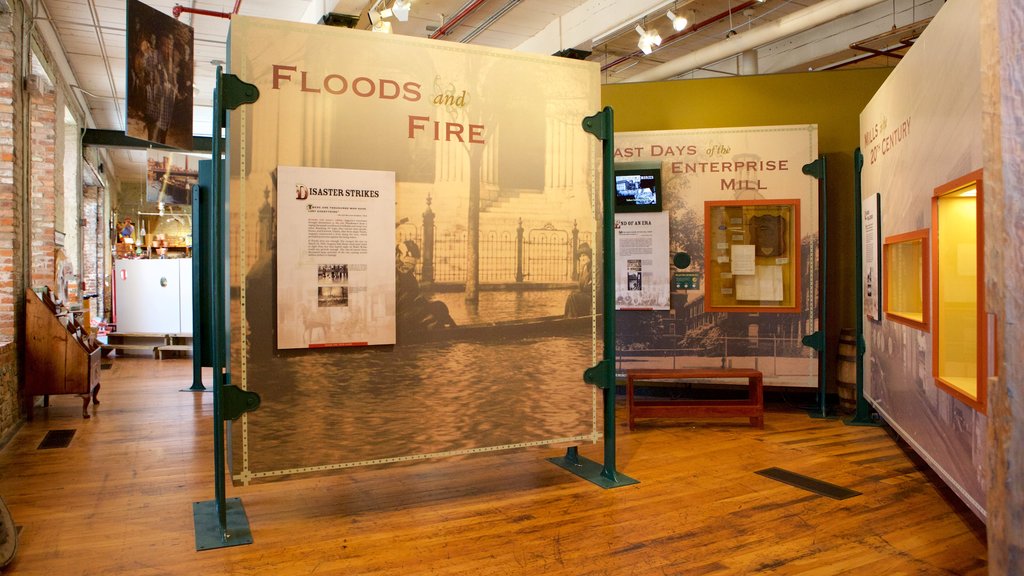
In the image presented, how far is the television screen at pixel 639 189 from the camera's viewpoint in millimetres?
6117

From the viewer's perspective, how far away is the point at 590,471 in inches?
167

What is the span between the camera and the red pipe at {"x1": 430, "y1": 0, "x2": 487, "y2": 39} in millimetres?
8078

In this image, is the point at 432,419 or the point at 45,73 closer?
the point at 432,419

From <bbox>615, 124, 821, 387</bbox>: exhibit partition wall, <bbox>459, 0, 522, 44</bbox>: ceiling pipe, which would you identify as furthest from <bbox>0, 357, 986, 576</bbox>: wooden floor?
<bbox>459, 0, 522, 44</bbox>: ceiling pipe

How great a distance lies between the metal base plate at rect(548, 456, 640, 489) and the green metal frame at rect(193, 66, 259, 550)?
1854mm

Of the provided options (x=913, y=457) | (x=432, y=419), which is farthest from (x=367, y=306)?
(x=913, y=457)

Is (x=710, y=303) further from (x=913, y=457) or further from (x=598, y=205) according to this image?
(x=598, y=205)

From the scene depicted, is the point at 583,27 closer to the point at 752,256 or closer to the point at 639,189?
the point at 639,189

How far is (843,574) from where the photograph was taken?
2.81 metres

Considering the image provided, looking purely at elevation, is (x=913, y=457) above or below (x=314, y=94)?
below

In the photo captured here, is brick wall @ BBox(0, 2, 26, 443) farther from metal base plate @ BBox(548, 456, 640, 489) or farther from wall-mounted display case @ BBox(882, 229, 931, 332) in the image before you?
wall-mounted display case @ BBox(882, 229, 931, 332)

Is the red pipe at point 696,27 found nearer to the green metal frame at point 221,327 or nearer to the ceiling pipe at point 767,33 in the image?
the ceiling pipe at point 767,33

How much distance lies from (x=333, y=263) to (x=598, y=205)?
58.6 inches

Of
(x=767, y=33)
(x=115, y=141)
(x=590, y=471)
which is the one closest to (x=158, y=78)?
(x=590, y=471)
